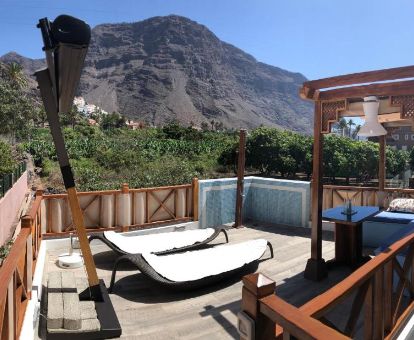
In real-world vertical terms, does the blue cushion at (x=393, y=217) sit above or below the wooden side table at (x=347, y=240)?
above

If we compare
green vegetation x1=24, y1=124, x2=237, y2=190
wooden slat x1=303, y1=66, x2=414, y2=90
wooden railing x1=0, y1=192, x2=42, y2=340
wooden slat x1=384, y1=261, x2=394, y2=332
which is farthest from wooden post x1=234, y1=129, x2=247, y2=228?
green vegetation x1=24, y1=124, x2=237, y2=190

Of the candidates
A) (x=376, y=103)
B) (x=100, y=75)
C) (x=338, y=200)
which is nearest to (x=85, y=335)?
(x=376, y=103)

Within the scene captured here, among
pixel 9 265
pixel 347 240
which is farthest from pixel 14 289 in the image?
pixel 347 240

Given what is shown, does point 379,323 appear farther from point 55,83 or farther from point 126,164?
point 126,164

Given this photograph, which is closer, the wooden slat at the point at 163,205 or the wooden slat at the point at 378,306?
the wooden slat at the point at 378,306

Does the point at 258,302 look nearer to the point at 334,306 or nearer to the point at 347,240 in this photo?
the point at 334,306

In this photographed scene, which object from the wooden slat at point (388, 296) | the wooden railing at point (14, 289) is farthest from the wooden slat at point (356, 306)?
the wooden railing at point (14, 289)

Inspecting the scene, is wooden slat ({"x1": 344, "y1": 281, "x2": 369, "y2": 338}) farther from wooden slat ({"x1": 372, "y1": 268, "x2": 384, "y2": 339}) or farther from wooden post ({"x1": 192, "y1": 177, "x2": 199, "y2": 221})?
wooden post ({"x1": 192, "y1": 177, "x2": 199, "y2": 221})

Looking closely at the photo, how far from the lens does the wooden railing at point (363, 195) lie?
25.7 feet

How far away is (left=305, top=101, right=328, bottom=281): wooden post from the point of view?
17.9 ft

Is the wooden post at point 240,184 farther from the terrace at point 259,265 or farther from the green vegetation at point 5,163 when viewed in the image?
the green vegetation at point 5,163

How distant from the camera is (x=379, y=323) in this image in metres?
2.70

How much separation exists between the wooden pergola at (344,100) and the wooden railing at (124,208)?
3452 millimetres

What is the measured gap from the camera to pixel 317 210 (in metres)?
5.56
